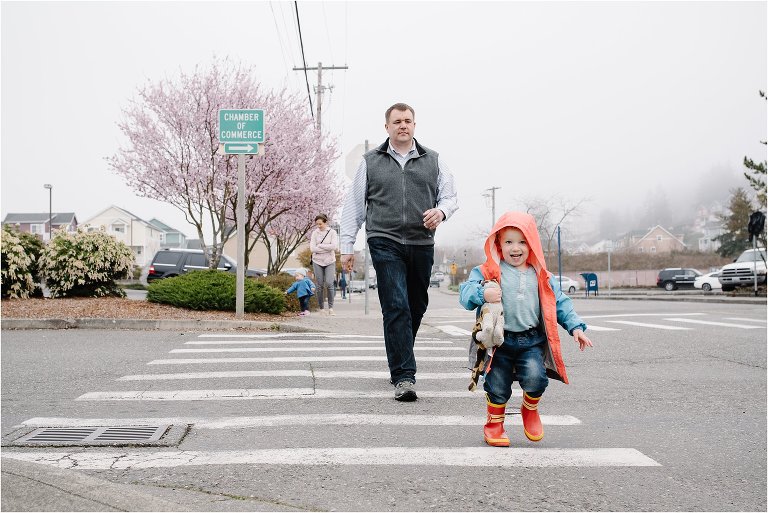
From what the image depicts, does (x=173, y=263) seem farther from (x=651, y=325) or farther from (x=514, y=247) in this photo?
(x=514, y=247)

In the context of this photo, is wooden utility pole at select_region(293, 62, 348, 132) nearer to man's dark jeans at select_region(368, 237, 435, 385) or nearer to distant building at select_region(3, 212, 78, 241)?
man's dark jeans at select_region(368, 237, 435, 385)

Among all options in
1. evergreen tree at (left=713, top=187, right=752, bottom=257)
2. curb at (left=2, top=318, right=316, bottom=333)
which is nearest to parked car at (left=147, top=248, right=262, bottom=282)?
curb at (left=2, top=318, right=316, bottom=333)

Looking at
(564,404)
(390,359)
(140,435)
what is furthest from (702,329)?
(140,435)

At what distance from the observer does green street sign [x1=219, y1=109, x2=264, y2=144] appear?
460 inches

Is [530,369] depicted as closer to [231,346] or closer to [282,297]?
[231,346]

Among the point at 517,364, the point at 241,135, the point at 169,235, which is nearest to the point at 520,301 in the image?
the point at 517,364

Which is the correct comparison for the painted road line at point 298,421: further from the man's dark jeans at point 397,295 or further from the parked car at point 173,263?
the parked car at point 173,263

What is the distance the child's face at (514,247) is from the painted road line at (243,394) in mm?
1808

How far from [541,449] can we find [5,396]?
160 inches

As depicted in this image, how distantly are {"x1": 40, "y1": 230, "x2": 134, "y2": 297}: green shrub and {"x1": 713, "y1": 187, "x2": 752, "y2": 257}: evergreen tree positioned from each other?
6234 cm

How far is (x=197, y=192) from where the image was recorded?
19.2 m

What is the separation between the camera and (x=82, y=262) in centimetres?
1261

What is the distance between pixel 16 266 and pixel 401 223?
384 inches

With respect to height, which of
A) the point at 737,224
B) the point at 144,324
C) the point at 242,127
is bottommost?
the point at 144,324
